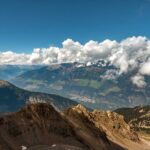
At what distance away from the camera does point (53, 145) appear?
198m

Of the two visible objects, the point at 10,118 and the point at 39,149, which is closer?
the point at 39,149

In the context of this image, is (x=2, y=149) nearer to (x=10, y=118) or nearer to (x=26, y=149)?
(x=26, y=149)

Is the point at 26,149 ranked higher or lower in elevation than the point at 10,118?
lower

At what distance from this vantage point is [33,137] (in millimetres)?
199875

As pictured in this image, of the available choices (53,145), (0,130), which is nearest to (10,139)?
(0,130)

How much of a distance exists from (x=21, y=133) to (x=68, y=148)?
27.8m

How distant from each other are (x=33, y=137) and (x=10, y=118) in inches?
675

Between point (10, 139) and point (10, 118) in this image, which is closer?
point (10, 139)

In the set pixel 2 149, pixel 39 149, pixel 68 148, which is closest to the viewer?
pixel 2 149

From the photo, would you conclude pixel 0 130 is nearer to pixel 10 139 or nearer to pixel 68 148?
pixel 10 139

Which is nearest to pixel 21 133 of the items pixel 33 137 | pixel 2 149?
pixel 33 137

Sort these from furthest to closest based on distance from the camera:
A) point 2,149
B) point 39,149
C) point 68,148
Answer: point 68,148, point 39,149, point 2,149

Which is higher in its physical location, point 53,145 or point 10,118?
point 10,118

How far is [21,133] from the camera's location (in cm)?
19512
